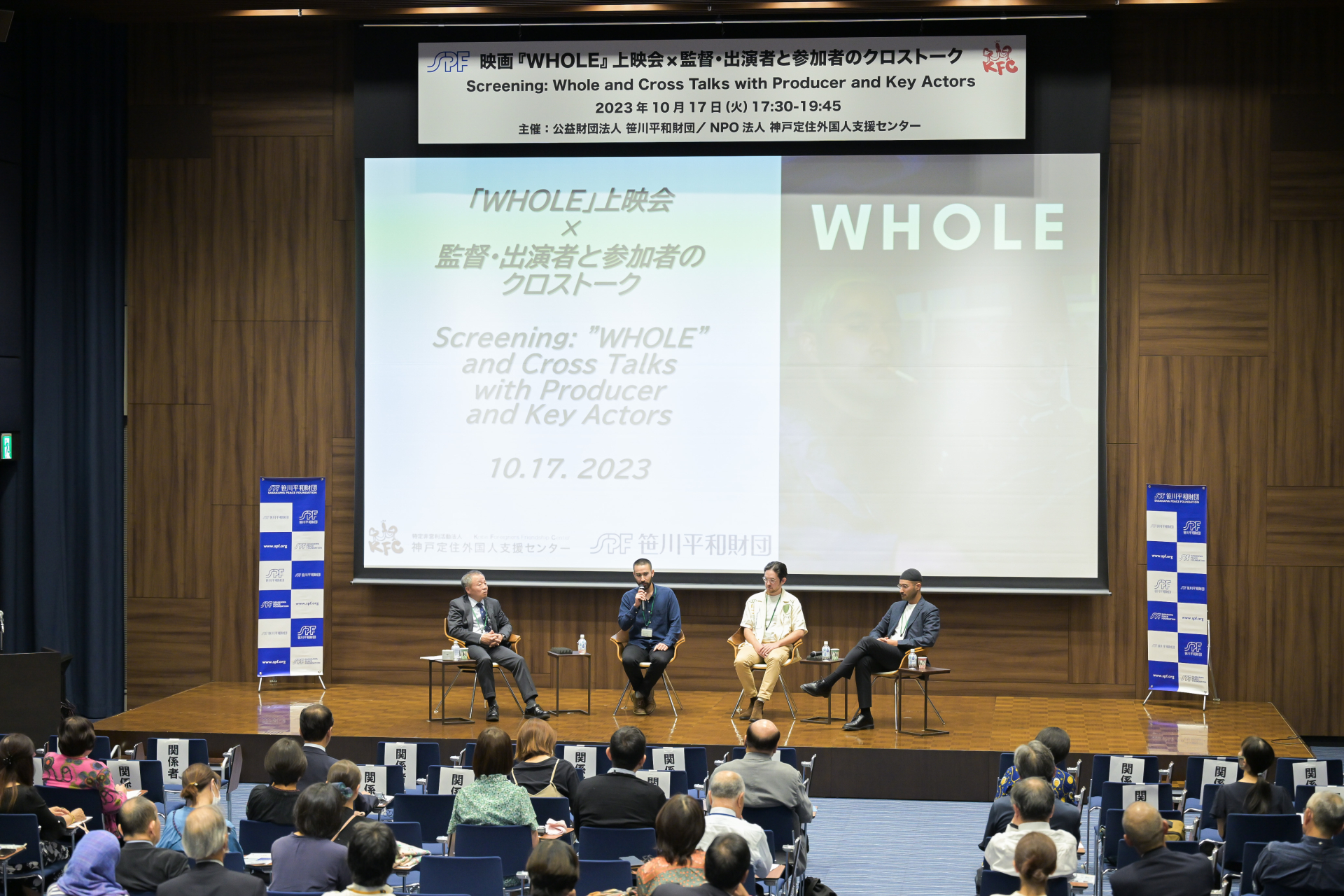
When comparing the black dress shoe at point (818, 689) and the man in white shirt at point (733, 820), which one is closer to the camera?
the man in white shirt at point (733, 820)

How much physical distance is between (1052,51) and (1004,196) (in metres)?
1.13

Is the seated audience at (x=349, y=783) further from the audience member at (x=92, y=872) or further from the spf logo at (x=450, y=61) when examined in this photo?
the spf logo at (x=450, y=61)

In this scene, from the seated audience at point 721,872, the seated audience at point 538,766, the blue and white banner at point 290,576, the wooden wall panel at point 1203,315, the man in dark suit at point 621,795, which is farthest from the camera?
the blue and white banner at point 290,576

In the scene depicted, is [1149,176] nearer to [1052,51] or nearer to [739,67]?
[1052,51]

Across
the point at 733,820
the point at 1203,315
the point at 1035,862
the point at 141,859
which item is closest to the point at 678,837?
the point at 733,820

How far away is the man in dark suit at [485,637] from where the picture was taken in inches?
360

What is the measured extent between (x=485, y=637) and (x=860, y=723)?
257 centimetres

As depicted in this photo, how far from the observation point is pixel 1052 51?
1002 centimetres

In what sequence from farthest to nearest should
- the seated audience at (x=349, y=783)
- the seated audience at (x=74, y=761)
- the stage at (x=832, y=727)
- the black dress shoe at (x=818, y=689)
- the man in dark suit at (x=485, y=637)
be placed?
the man in dark suit at (x=485, y=637) < the black dress shoe at (x=818, y=689) < the stage at (x=832, y=727) < the seated audience at (x=74, y=761) < the seated audience at (x=349, y=783)

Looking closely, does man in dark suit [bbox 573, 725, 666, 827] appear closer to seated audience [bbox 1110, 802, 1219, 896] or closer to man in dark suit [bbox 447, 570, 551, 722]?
seated audience [bbox 1110, 802, 1219, 896]

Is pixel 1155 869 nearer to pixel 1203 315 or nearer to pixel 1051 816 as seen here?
pixel 1051 816

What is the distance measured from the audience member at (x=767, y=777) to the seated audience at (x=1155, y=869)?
147cm

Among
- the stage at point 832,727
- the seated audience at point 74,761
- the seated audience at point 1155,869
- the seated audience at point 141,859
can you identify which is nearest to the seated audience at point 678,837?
the seated audience at point 1155,869

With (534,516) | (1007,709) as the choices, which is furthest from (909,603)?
(534,516)
